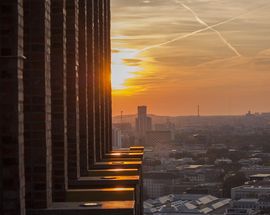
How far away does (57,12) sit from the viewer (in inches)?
1046

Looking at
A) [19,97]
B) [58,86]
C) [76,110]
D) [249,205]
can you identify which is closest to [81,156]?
[76,110]

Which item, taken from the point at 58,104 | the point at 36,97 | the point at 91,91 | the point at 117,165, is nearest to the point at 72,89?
the point at 58,104

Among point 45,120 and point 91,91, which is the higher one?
point 91,91

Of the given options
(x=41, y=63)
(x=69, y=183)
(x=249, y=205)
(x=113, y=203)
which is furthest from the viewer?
(x=249, y=205)

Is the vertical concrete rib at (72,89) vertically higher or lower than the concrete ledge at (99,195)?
higher

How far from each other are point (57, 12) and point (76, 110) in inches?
184

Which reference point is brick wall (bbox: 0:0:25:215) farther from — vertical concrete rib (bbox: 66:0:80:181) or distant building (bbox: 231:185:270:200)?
distant building (bbox: 231:185:270:200)

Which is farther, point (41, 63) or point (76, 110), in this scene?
point (76, 110)

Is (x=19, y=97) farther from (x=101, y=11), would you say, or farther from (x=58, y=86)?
(x=101, y=11)

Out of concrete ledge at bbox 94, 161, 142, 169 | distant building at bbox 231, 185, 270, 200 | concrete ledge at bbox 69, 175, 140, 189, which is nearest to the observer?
concrete ledge at bbox 69, 175, 140, 189

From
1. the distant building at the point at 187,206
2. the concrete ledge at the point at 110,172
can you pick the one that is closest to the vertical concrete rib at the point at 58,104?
the concrete ledge at the point at 110,172

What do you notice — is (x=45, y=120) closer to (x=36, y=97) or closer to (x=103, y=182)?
(x=36, y=97)

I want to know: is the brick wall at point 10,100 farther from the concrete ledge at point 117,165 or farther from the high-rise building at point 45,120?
the concrete ledge at point 117,165

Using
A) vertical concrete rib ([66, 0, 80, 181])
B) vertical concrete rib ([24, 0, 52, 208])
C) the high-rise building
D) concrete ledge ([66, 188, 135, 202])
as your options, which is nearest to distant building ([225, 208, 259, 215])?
the high-rise building
